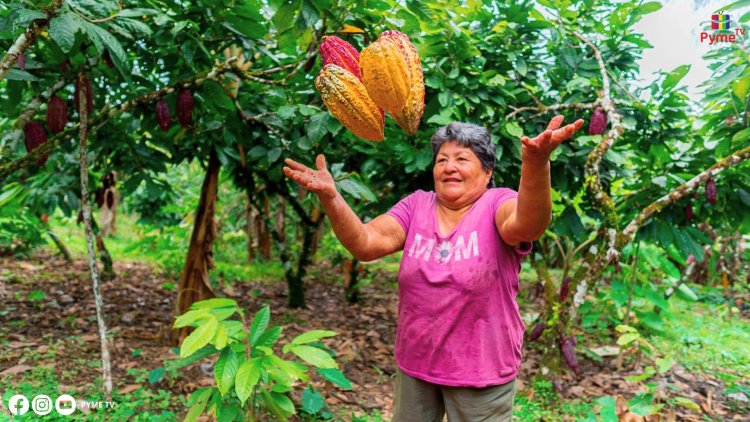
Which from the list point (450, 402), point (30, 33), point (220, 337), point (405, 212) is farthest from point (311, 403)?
point (30, 33)

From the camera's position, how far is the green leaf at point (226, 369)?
5.32 feet

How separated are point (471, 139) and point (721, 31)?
5.33 feet

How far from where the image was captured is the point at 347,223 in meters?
1.31

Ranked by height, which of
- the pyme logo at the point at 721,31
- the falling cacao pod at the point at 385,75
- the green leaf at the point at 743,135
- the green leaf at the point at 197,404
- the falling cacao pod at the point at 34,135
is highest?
the pyme logo at the point at 721,31

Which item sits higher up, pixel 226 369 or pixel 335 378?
pixel 226 369

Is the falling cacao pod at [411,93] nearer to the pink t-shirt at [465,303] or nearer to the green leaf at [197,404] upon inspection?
the pink t-shirt at [465,303]

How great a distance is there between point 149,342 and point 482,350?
2.35 m

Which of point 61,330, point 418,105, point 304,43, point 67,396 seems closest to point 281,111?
point 304,43

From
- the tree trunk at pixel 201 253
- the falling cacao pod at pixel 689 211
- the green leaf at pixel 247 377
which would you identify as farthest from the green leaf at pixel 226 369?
the falling cacao pod at pixel 689 211

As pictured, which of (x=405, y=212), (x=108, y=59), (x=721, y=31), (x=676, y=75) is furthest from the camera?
(x=676, y=75)

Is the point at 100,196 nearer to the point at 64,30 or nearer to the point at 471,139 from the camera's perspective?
the point at 64,30

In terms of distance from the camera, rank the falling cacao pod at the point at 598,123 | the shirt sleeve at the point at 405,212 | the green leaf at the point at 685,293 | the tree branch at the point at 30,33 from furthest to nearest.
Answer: the green leaf at the point at 685,293 < the falling cacao pod at the point at 598,123 < the shirt sleeve at the point at 405,212 < the tree branch at the point at 30,33

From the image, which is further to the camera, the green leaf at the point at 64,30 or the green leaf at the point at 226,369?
the green leaf at the point at 226,369

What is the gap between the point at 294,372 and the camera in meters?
1.67
